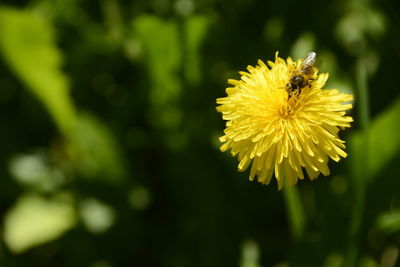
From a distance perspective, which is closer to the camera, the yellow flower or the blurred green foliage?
the yellow flower

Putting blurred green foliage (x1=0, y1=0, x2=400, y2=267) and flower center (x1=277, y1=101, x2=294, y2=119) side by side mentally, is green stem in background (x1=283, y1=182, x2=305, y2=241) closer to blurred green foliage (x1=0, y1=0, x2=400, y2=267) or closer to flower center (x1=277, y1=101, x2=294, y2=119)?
blurred green foliage (x1=0, y1=0, x2=400, y2=267)

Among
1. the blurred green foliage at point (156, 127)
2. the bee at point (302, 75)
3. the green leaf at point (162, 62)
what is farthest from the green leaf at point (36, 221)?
the bee at point (302, 75)

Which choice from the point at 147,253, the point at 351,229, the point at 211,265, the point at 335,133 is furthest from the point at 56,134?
the point at 335,133

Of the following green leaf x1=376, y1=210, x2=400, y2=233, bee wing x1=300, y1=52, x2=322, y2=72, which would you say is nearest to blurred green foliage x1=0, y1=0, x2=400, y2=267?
green leaf x1=376, y1=210, x2=400, y2=233

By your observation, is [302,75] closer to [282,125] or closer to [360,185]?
[282,125]

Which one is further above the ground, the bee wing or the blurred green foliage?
the blurred green foliage

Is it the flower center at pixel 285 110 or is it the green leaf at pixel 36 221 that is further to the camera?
the green leaf at pixel 36 221

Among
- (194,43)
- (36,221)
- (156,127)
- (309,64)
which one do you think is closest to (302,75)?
(309,64)

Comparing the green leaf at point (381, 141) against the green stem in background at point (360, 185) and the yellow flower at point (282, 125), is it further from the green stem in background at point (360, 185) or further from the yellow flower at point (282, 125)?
the yellow flower at point (282, 125)

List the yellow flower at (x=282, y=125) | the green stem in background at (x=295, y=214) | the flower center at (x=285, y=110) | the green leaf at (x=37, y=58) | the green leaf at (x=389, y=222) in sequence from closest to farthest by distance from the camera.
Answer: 1. the yellow flower at (x=282, y=125)
2. the flower center at (x=285, y=110)
3. the green leaf at (x=389, y=222)
4. the green stem in background at (x=295, y=214)
5. the green leaf at (x=37, y=58)
